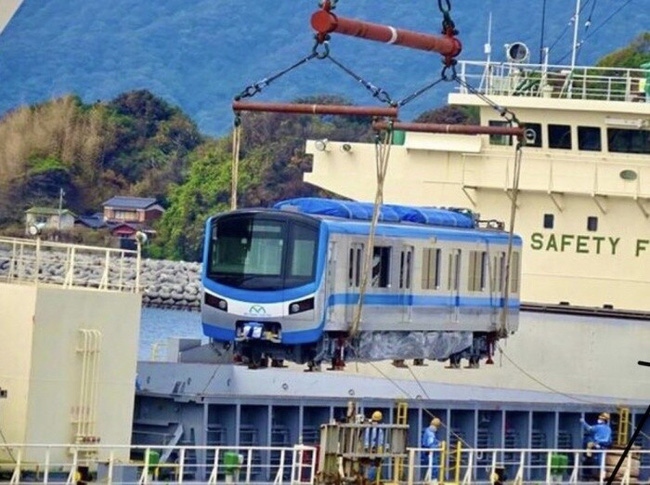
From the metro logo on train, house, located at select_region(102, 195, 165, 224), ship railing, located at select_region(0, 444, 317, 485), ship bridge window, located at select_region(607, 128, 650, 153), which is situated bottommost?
ship railing, located at select_region(0, 444, 317, 485)

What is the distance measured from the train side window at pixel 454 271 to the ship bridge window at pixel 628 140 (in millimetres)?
4961

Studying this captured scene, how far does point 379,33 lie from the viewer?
3062cm

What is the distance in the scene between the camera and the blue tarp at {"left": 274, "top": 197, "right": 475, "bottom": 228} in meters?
36.4

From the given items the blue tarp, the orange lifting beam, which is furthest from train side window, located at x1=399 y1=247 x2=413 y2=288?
the orange lifting beam

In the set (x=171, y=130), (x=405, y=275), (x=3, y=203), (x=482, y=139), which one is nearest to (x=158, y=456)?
(x=405, y=275)

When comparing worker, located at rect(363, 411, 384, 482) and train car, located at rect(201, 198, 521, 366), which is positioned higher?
train car, located at rect(201, 198, 521, 366)

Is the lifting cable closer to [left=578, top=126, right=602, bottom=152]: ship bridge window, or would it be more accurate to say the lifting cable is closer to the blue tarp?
the blue tarp

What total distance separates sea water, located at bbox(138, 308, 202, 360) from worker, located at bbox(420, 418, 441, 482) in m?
35.6

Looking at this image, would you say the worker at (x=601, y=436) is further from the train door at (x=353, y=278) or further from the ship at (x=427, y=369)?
the train door at (x=353, y=278)

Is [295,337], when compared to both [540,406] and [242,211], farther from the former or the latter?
[540,406]

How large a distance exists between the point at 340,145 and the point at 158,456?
1310 cm

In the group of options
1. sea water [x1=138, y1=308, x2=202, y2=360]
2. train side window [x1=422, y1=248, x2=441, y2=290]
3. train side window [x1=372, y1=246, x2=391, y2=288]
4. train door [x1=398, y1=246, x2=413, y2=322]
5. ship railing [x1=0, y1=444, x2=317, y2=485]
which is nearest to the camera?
ship railing [x1=0, y1=444, x2=317, y2=485]

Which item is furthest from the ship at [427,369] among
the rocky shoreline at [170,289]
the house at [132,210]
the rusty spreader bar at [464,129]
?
the house at [132,210]

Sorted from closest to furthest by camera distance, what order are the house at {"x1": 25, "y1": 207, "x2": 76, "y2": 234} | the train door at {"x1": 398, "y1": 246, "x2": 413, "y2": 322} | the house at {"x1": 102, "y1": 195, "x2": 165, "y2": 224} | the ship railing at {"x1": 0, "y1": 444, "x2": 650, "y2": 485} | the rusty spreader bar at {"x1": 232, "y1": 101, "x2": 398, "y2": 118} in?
the ship railing at {"x1": 0, "y1": 444, "x2": 650, "y2": 485} → the rusty spreader bar at {"x1": 232, "y1": 101, "x2": 398, "y2": 118} → the train door at {"x1": 398, "y1": 246, "x2": 413, "y2": 322} → the house at {"x1": 25, "y1": 207, "x2": 76, "y2": 234} → the house at {"x1": 102, "y1": 195, "x2": 165, "y2": 224}
